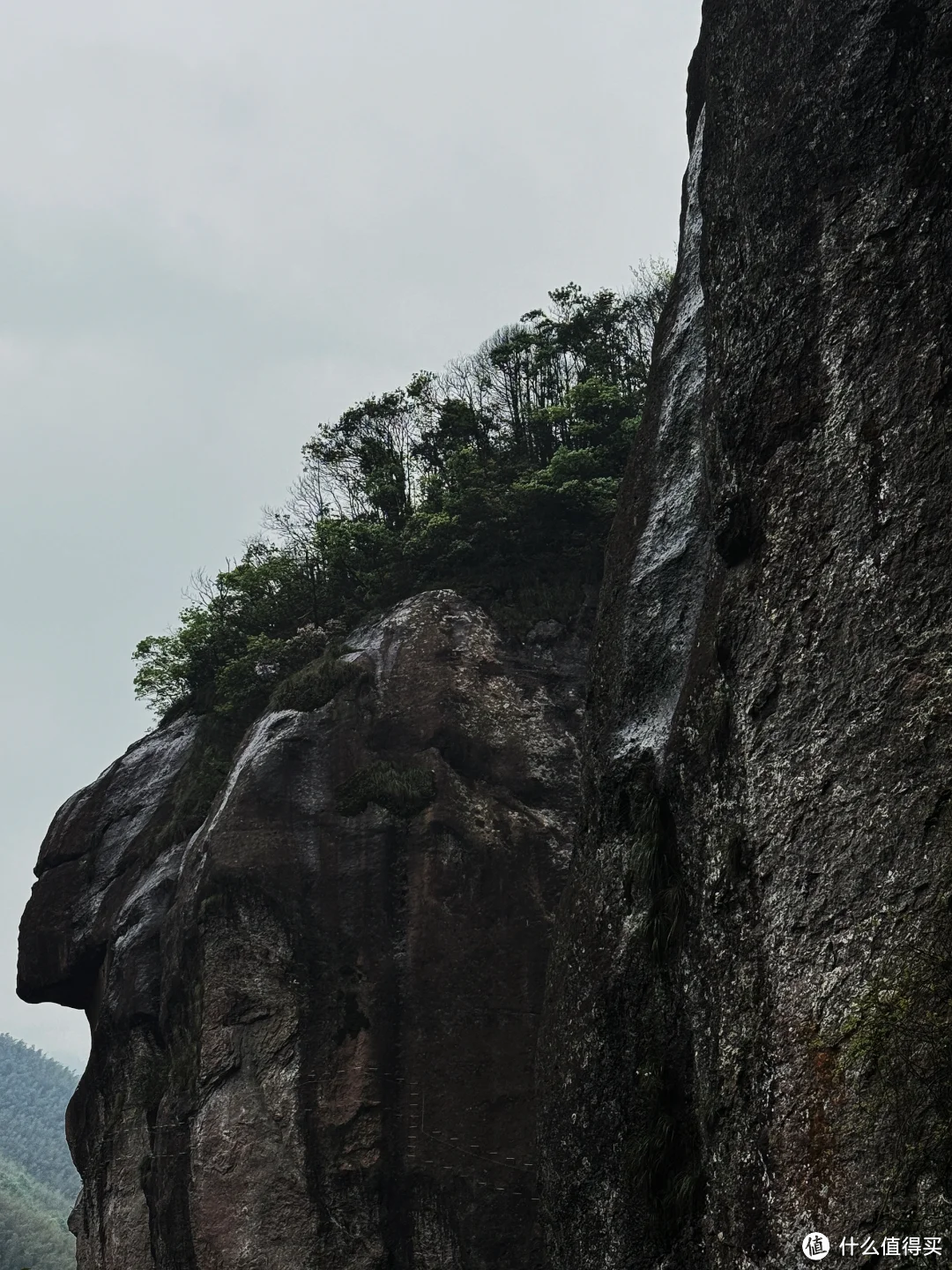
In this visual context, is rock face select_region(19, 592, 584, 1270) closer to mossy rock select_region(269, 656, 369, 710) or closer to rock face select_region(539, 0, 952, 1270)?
mossy rock select_region(269, 656, 369, 710)

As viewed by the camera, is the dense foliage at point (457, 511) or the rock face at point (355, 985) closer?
the rock face at point (355, 985)

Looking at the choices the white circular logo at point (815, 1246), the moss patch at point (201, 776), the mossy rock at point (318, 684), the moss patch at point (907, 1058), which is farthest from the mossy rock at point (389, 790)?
the white circular logo at point (815, 1246)

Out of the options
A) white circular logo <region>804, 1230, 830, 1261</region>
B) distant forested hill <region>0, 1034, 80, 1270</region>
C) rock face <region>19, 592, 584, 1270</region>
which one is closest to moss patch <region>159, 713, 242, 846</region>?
rock face <region>19, 592, 584, 1270</region>

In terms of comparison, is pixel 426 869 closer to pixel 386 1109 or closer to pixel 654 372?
pixel 386 1109

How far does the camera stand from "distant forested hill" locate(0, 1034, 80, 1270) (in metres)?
85.9

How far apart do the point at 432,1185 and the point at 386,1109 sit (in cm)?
106

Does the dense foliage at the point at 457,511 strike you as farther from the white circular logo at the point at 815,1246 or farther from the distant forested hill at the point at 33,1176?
the distant forested hill at the point at 33,1176

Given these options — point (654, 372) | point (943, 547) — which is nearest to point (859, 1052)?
point (943, 547)

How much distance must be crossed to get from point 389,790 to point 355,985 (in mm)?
2719

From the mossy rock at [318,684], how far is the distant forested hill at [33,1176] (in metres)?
30.3

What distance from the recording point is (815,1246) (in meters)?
6.82

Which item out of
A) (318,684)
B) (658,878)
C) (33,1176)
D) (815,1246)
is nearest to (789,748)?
(658,878)

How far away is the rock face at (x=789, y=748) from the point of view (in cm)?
705

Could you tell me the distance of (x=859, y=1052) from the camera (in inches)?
273
